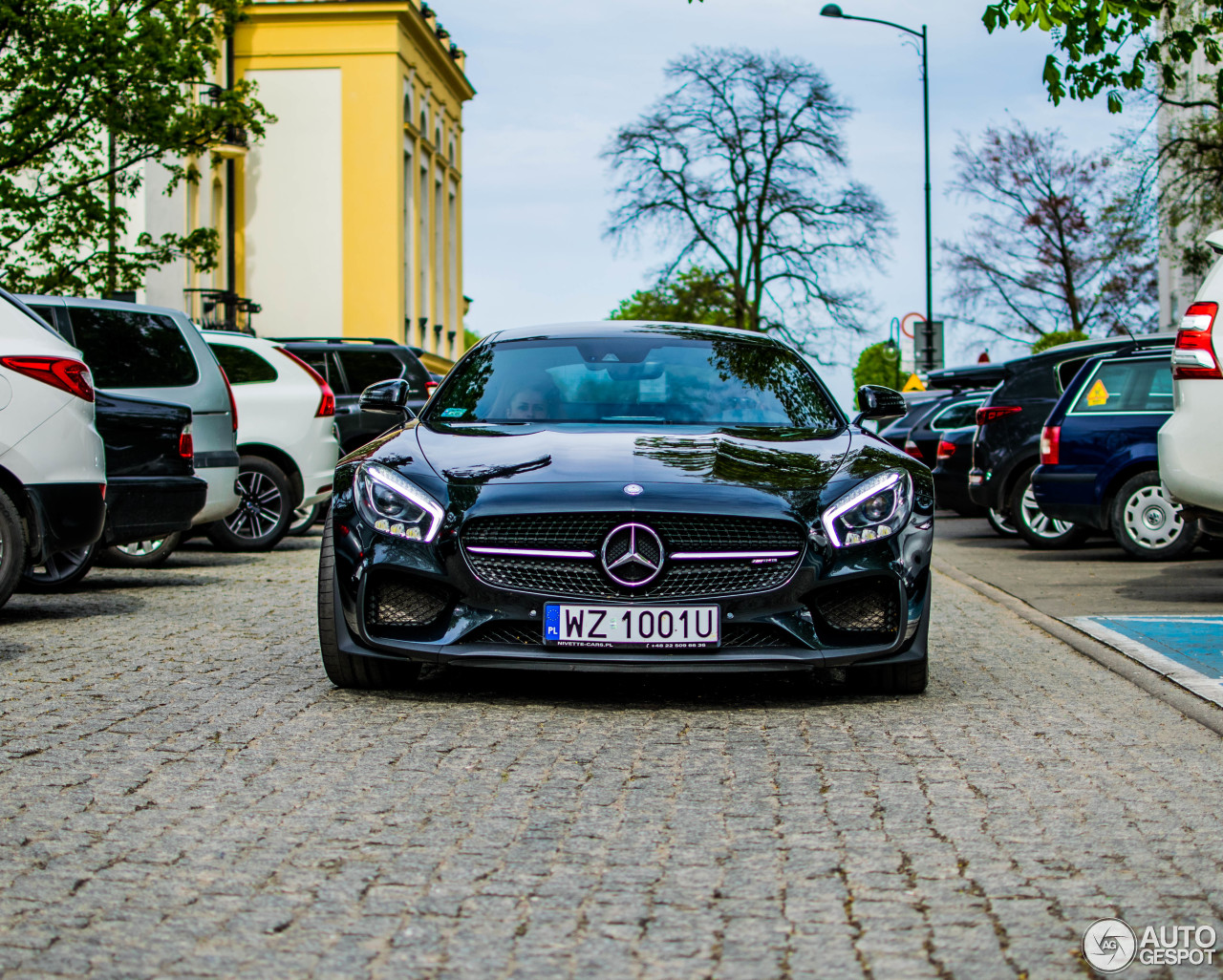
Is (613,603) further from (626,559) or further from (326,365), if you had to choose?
(326,365)

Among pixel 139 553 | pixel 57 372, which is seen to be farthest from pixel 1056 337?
pixel 57 372

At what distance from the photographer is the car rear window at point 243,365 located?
14.5 m

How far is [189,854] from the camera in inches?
159

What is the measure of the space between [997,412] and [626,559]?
10.8m

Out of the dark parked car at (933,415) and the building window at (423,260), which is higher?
the building window at (423,260)

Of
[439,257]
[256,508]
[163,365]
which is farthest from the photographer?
[439,257]


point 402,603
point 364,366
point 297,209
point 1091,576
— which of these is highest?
point 297,209

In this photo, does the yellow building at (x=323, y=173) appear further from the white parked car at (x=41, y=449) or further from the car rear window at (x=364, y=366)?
the white parked car at (x=41, y=449)

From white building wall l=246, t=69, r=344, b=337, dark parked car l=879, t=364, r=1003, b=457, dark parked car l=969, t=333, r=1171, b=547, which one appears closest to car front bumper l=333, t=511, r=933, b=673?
dark parked car l=969, t=333, r=1171, b=547

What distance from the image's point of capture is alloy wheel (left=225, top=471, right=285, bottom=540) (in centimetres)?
→ 1430

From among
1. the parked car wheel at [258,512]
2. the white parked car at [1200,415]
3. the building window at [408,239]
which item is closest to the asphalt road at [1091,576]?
the white parked car at [1200,415]

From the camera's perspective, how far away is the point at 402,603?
19.8 feet

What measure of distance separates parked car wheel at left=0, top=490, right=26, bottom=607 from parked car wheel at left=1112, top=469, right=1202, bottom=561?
28.9ft

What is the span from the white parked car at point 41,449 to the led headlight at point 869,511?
13.7 feet
